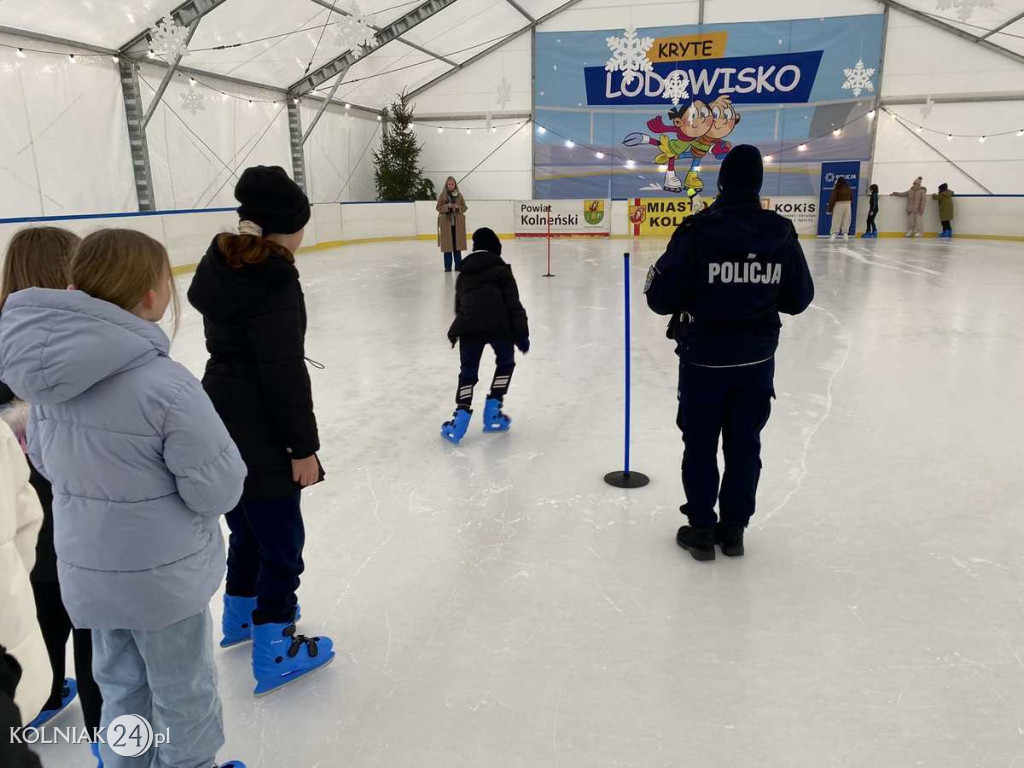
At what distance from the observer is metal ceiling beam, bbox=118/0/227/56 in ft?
33.6

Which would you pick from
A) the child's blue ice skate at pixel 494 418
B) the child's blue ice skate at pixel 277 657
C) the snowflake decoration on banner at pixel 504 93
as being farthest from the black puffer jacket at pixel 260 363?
the snowflake decoration on banner at pixel 504 93

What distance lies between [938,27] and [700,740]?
18461mm

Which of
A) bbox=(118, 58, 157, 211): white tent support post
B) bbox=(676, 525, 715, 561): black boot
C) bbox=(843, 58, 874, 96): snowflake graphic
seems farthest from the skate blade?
bbox=(843, 58, 874, 96): snowflake graphic

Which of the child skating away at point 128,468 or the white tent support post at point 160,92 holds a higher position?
the white tent support post at point 160,92

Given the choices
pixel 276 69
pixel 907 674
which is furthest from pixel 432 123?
pixel 907 674

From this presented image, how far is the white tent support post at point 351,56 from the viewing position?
14391 mm

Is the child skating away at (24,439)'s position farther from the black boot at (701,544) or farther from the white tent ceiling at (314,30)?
the white tent ceiling at (314,30)

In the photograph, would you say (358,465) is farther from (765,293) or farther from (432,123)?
(432,123)

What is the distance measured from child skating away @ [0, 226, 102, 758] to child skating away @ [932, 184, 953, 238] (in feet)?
55.7

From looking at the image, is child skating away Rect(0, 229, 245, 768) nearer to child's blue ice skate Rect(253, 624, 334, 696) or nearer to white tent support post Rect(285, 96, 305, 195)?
child's blue ice skate Rect(253, 624, 334, 696)

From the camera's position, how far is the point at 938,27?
15.5m

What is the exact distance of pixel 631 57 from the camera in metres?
14.7

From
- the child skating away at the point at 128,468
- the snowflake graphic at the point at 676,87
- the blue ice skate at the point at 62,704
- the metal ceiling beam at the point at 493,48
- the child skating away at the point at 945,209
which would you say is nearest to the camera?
the child skating away at the point at 128,468

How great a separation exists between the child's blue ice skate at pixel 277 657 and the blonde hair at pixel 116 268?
3.30 feet
